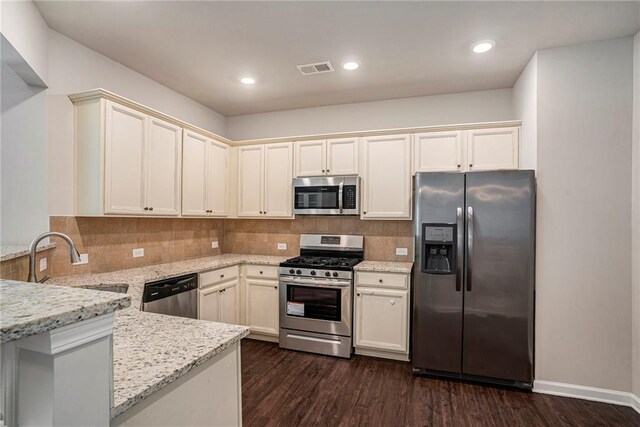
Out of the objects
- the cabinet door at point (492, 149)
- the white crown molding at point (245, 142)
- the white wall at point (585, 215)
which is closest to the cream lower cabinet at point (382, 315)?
the white wall at point (585, 215)

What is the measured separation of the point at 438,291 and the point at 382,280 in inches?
22.1

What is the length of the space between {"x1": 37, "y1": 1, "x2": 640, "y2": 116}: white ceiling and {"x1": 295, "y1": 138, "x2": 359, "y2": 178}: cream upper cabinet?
0.64 metres

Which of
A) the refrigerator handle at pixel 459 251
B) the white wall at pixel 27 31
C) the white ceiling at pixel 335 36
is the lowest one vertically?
the refrigerator handle at pixel 459 251

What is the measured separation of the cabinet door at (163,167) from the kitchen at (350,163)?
0.8 inches

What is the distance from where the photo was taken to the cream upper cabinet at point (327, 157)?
3676 millimetres

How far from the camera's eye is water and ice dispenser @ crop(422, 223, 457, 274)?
286 centimetres

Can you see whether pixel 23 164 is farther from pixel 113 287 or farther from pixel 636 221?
pixel 636 221

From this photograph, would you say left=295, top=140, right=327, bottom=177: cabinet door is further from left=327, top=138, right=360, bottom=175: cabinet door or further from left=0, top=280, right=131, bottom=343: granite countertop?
left=0, top=280, right=131, bottom=343: granite countertop

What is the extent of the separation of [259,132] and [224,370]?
362 centimetres

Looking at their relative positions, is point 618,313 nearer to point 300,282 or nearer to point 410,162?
point 410,162

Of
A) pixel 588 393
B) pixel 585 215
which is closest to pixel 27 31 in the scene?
pixel 585 215

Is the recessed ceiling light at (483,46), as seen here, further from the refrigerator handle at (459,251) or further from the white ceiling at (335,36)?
the refrigerator handle at (459,251)

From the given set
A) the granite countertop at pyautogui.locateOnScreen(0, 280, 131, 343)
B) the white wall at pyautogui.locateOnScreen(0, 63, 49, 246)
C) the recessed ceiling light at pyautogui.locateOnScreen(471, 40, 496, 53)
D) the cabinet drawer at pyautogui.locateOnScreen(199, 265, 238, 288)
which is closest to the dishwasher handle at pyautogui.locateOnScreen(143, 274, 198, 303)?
the cabinet drawer at pyautogui.locateOnScreen(199, 265, 238, 288)

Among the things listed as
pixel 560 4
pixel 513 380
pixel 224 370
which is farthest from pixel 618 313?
pixel 224 370
